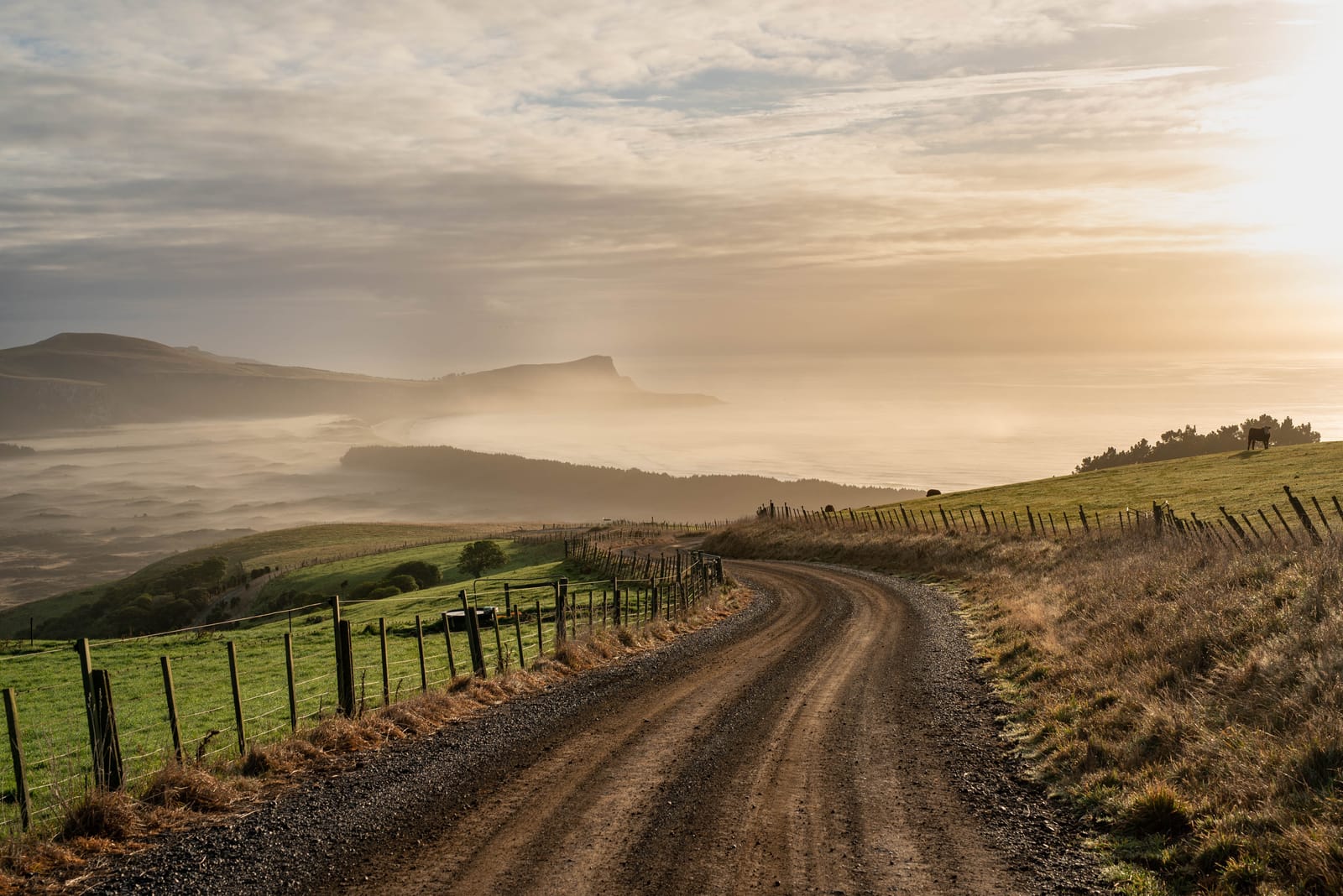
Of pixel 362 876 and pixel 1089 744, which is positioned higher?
pixel 362 876

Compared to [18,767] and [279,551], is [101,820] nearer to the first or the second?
[18,767]

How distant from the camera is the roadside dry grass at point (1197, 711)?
945 cm

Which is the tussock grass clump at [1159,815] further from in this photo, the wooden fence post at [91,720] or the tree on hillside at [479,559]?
the tree on hillside at [479,559]

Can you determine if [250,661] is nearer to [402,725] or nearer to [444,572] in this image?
[402,725]

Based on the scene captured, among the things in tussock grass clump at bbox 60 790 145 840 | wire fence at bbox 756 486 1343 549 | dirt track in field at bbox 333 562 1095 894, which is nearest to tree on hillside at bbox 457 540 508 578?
wire fence at bbox 756 486 1343 549

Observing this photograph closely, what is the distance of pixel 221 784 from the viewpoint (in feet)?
41.5

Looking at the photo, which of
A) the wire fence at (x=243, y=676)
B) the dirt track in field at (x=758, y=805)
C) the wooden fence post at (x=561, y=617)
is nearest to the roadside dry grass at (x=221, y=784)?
the wire fence at (x=243, y=676)

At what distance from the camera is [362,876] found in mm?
9820

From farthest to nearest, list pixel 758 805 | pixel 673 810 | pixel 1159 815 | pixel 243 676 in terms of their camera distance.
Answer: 1. pixel 243 676
2. pixel 758 805
3. pixel 673 810
4. pixel 1159 815

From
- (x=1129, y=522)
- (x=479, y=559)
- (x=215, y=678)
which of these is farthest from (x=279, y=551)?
(x=1129, y=522)

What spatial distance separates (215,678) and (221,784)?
23.1 m

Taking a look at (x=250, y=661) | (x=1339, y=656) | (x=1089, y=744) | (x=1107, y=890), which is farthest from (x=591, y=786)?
(x=250, y=661)

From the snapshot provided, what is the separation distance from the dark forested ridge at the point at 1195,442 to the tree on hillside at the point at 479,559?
263ft

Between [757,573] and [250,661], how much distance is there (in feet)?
97.7
